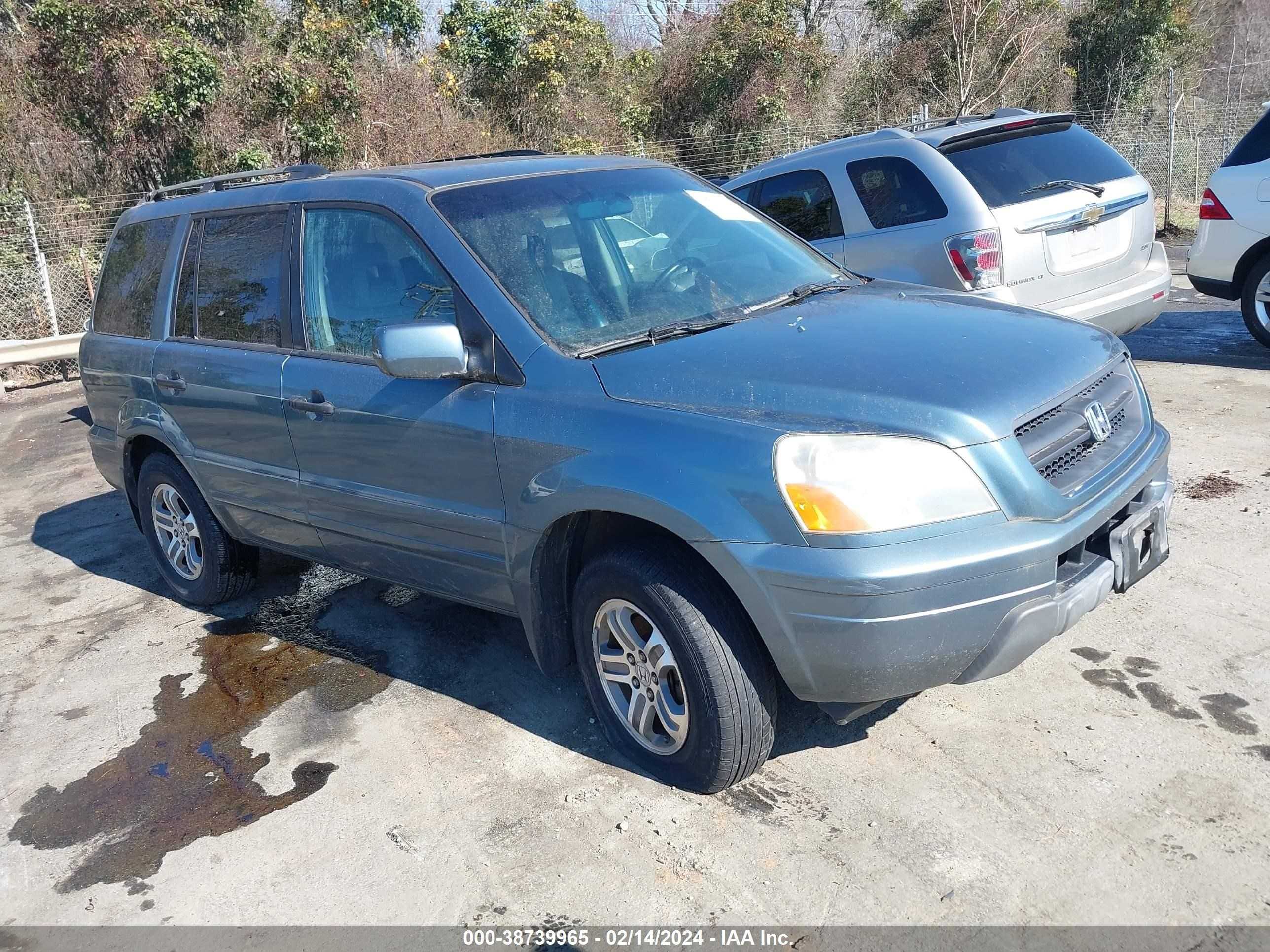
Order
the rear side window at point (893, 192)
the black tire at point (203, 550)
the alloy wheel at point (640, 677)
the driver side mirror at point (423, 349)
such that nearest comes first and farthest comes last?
the alloy wheel at point (640, 677) → the driver side mirror at point (423, 349) → the black tire at point (203, 550) → the rear side window at point (893, 192)

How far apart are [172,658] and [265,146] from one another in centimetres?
1370

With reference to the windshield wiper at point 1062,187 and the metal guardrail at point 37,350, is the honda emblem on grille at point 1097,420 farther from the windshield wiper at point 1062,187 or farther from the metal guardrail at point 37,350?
the metal guardrail at point 37,350

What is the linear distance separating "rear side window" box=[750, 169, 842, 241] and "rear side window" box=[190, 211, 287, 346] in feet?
11.7

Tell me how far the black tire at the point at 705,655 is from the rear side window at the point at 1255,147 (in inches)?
252

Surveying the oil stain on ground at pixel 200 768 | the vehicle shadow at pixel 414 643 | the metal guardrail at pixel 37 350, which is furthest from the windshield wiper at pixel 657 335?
the metal guardrail at pixel 37 350

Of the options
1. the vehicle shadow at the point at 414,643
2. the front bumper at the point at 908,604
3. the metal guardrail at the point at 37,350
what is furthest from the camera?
the metal guardrail at the point at 37,350

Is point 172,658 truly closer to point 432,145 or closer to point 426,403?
point 426,403

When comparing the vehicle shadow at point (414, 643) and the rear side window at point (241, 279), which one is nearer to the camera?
the vehicle shadow at point (414, 643)

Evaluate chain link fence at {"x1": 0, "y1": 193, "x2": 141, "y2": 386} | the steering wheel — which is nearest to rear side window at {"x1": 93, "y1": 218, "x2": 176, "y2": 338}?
the steering wheel

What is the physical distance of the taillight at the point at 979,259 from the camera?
19.9 feet

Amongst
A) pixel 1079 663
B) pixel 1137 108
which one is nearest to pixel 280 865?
pixel 1079 663

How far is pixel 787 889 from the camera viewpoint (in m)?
2.80

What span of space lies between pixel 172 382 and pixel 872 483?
11.3 feet

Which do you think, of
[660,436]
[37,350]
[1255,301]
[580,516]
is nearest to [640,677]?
[580,516]
